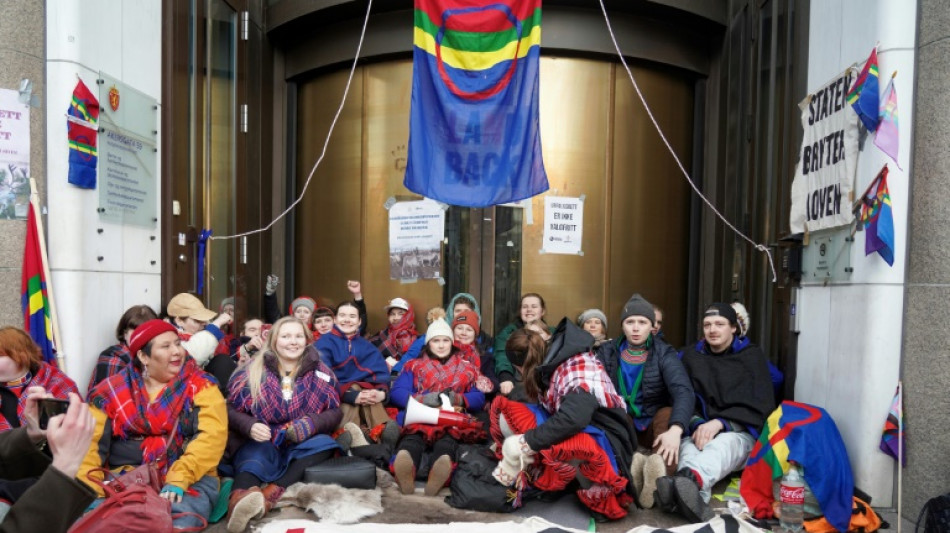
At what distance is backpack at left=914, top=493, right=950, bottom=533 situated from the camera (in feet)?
11.6

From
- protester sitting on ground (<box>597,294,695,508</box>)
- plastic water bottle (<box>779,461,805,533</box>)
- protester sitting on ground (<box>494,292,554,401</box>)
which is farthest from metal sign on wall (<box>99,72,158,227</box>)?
plastic water bottle (<box>779,461,805,533</box>)

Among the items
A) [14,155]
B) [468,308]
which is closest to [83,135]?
[14,155]

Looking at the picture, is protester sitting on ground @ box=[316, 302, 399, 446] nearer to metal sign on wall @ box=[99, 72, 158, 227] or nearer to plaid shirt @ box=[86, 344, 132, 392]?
plaid shirt @ box=[86, 344, 132, 392]

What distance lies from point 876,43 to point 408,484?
13.1ft

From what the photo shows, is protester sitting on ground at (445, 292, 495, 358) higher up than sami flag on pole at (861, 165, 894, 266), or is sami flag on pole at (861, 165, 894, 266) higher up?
sami flag on pole at (861, 165, 894, 266)

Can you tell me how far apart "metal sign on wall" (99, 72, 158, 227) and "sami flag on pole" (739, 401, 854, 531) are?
14.9 ft

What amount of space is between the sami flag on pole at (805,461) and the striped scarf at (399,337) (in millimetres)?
3266

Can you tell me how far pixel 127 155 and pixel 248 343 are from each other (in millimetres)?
1783

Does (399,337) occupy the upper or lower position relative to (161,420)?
upper

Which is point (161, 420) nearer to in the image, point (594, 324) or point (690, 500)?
point (690, 500)

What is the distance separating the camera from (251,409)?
441 cm

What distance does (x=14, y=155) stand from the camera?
4199 mm

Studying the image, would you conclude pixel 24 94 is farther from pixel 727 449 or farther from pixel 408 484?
pixel 727 449

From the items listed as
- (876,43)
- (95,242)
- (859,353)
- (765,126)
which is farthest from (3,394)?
(765,126)
